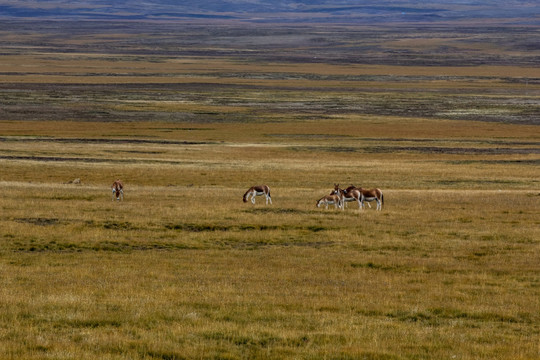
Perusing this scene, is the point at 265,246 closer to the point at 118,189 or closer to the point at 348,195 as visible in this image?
the point at 348,195

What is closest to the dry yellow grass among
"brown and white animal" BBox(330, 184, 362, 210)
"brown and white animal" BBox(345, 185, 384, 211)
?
"brown and white animal" BBox(330, 184, 362, 210)

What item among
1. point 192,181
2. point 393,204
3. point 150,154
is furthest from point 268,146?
point 393,204

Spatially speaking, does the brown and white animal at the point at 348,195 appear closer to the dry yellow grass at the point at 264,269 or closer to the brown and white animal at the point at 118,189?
the dry yellow grass at the point at 264,269

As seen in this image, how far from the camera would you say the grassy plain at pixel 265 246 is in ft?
42.7

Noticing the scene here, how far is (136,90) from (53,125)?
1546 inches

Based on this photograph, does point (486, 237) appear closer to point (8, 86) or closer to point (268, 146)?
point (268, 146)

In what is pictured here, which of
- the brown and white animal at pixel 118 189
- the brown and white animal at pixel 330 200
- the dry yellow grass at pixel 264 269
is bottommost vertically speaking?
the dry yellow grass at pixel 264 269

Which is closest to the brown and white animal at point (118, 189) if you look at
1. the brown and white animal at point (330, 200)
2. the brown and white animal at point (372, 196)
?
the brown and white animal at point (330, 200)

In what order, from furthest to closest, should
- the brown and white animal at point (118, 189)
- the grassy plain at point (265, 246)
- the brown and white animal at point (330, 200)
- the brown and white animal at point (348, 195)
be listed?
the brown and white animal at point (118, 189) → the brown and white animal at point (348, 195) → the brown and white animal at point (330, 200) → the grassy plain at point (265, 246)

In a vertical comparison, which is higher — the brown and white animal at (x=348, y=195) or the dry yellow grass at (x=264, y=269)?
the brown and white animal at (x=348, y=195)

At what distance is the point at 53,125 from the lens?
8300 centimetres

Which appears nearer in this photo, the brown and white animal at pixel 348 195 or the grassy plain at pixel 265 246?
the grassy plain at pixel 265 246

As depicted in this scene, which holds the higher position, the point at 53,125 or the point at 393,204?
the point at 53,125

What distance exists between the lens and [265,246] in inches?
968
